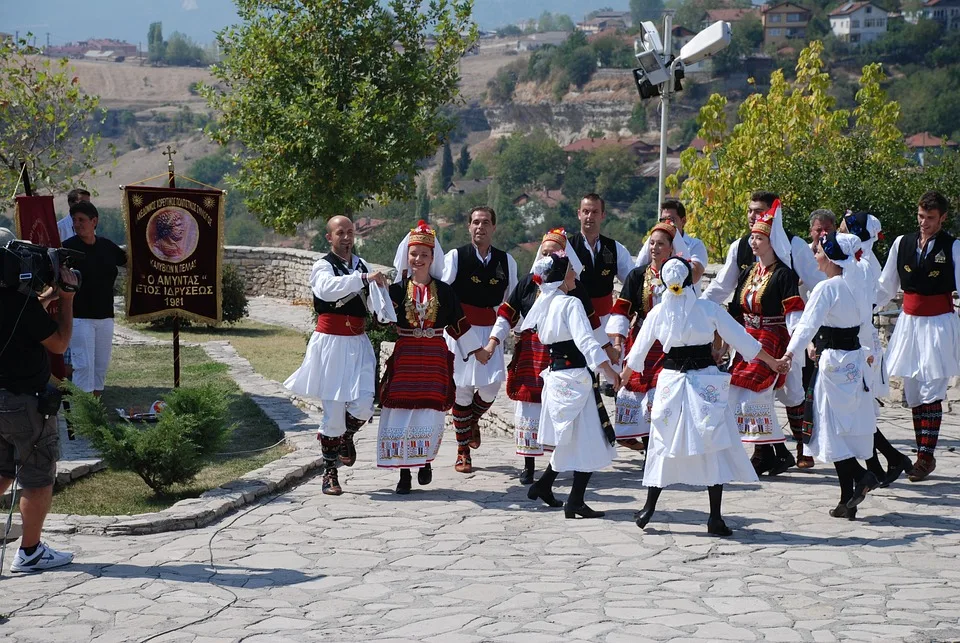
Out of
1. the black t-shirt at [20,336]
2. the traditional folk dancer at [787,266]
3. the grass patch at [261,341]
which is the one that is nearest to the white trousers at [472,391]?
→ the traditional folk dancer at [787,266]

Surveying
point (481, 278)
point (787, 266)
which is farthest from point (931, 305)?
point (481, 278)

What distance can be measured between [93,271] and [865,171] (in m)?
11.3

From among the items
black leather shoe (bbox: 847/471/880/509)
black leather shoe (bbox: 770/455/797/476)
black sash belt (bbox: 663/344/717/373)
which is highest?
Answer: black sash belt (bbox: 663/344/717/373)

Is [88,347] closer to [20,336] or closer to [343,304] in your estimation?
[343,304]

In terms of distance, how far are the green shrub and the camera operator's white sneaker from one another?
130cm

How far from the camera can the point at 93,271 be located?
9930 millimetres

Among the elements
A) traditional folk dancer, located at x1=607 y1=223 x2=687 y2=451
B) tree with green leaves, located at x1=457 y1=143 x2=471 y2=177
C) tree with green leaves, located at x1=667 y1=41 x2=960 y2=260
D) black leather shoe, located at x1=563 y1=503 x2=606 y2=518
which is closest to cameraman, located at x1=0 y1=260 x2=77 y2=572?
black leather shoe, located at x1=563 y1=503 x2=606 y2=518

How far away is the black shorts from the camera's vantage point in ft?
20.7

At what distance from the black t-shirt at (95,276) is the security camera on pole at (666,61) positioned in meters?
6.28

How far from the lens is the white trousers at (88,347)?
993 cm

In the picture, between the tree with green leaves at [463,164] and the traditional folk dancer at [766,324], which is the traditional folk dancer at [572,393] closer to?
the traditional folk dancer at [766,324]

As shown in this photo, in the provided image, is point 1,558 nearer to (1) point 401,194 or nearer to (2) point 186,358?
(2) point 186,358

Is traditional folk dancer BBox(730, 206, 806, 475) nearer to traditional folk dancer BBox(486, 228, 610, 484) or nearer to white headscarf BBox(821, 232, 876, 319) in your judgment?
white headscarf BBox(821, 232, 876, 319)

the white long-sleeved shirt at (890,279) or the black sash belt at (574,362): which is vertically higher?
the white long-sleeved shirt at (890,279)
